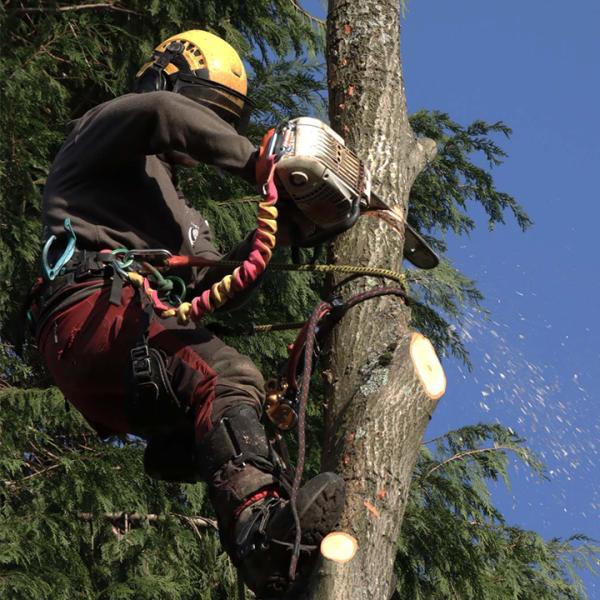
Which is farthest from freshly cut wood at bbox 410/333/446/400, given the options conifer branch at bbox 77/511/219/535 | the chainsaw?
conifer branch at bbox 77/511/219/535

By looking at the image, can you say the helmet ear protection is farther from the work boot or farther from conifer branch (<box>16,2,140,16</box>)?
conifer branch (<box>16,2,140,16</box>)

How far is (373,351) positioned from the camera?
364cm

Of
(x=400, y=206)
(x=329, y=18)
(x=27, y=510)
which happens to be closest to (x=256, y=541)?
(x=400, y=206)

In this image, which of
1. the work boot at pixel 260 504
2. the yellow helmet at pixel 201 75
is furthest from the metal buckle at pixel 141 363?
the yellow helmet at pixel 201 75

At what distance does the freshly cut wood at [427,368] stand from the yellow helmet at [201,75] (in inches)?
43.4

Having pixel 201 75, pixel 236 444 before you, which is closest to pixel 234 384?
pixel 236 444

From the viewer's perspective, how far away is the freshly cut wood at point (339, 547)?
127 inches

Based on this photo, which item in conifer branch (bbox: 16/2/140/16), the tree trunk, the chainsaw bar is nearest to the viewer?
the tree trunk

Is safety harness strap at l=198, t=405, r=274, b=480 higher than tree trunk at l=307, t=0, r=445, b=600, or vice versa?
tree trunk at l=307, t=0, r=445, b=600

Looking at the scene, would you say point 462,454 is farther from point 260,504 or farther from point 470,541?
point 260,504

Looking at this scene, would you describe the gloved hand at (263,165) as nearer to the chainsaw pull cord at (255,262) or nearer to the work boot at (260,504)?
the chainsaw pull cord at (255,262)

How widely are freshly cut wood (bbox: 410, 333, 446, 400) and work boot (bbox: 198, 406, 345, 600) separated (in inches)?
17.6

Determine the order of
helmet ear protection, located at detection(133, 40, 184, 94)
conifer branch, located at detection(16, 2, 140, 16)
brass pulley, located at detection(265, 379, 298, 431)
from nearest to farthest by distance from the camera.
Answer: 1. brass pulley, located at detection(265, 379, 298, 431)
2. helmet ear protection, located at detection(133, 40, 184, 94)
3. conifer branch, located at detection(16, 2, 140, 16)

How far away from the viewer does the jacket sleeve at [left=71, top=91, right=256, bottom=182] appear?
3684 millimetres
